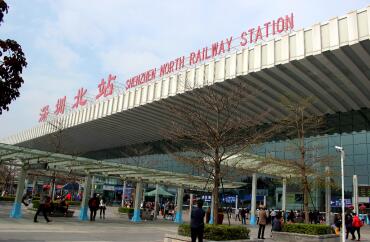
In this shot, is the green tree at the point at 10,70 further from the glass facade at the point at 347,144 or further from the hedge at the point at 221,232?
the glass facade at the point at 347,144

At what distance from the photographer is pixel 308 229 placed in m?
15.7

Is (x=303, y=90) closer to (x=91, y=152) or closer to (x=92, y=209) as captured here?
(x=92, y=209)

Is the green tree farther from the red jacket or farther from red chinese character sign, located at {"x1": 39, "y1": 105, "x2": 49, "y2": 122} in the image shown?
red chinese character sign, located at {"x1": 39, "y1": 105, "x2": 49, "y2": 122}

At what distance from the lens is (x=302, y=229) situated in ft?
52.2

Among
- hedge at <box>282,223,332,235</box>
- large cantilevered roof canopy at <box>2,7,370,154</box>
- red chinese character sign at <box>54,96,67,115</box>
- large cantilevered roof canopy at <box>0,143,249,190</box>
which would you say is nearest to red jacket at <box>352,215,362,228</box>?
hedge at <box>282,223,332,235</box>

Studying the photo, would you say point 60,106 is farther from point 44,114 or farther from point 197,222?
point 197,222

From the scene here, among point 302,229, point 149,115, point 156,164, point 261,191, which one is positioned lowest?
point 302,229

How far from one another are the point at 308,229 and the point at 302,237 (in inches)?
17.4

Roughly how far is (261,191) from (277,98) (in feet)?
31.9

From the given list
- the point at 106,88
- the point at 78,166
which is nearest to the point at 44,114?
the point at 106,88

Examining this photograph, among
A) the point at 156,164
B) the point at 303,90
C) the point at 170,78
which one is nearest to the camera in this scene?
the point at 303,90

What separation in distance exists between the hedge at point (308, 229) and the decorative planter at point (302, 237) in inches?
10.3

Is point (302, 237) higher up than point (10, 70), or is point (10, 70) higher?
point (10, 70)

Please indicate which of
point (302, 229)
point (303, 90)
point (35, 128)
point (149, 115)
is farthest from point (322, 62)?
point (35, 128)
